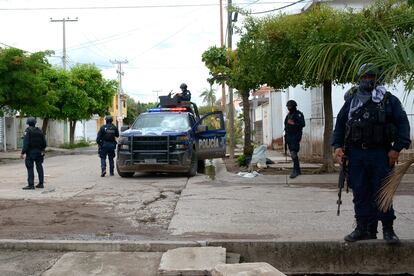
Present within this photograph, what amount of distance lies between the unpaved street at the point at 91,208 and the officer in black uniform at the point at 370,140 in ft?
8.74

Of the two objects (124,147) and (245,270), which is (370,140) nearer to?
(245,270)

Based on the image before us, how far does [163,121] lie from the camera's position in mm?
15305

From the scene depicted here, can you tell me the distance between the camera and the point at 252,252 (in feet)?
20.8

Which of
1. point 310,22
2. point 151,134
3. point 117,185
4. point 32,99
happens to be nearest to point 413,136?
point 310,22

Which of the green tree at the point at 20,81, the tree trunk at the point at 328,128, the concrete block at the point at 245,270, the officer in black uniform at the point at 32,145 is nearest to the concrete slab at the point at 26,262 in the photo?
the concrete block at the point at 245,270

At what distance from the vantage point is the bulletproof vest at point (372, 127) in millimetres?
5820

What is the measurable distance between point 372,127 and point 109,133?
1050 cm

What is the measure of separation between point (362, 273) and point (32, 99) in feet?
71.2

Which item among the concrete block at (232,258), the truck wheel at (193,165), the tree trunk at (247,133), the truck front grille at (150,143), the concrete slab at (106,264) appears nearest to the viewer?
the concrete slab at (106,264)

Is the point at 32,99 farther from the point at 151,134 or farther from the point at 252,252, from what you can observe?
the point at 252,252

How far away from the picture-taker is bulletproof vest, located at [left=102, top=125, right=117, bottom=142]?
Answer: 602 inches

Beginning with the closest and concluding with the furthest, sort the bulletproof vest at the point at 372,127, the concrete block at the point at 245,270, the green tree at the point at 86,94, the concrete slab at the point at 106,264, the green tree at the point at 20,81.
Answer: the concrete block at the point at 245,270, the concrete slab at the point at 106,264, the bulletproof vest at the point at 372,127, the green tree at the point at 20,81, the green tree at the point at 86,94

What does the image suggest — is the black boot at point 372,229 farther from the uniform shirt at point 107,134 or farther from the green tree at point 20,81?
the green tree at point 20,81

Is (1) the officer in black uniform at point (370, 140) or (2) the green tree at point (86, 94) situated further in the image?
(2) the green tree at point (86, 94)
